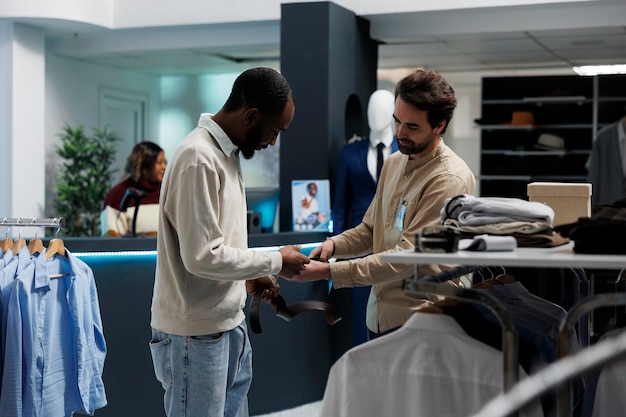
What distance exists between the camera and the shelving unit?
33.4ft

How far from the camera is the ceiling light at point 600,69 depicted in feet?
32.2

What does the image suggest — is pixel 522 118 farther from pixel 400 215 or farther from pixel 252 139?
pixel 252 139

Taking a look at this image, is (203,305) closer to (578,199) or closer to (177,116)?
(578,199)

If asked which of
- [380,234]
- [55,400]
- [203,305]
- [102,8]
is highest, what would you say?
[102,8]

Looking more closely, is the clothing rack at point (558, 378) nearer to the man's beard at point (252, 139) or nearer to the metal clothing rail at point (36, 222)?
the man's beard at point (252, 139)

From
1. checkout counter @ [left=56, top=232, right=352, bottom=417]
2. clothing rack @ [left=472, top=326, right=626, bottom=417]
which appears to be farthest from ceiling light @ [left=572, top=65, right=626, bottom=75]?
clothing rack @ [left=472, top=326, right=626, bottom=417]

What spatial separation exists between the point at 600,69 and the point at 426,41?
2.73m

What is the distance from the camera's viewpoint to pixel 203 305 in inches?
102

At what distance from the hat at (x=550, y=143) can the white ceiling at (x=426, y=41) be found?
0.82 metres

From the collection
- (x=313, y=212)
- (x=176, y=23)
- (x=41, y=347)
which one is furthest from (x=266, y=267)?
(x=176, y=23)

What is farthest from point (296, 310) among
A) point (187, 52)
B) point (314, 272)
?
point (187, 52)

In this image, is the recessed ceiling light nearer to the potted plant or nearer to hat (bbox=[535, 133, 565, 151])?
hat (bbox=[535, 133, 565, 151])

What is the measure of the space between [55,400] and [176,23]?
5.06 meters

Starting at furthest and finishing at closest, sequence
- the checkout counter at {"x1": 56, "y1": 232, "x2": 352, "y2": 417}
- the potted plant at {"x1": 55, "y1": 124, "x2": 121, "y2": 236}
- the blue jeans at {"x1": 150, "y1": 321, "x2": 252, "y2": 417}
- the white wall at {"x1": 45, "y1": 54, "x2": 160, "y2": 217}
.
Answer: the white wall at {"x1": 45, "y1": 54, "x2": 160, "y2": 217} < the potted plant at {"x1": 55, "y1": 124, "x2": 121, "y2": 236} < the checkout counter at {"x1": 56, "y1": 232, "x2": 352, "y2": 417} < the blue jeans at {"x1": 150, "y1": 321, "x2": 252, "y2": 417}
